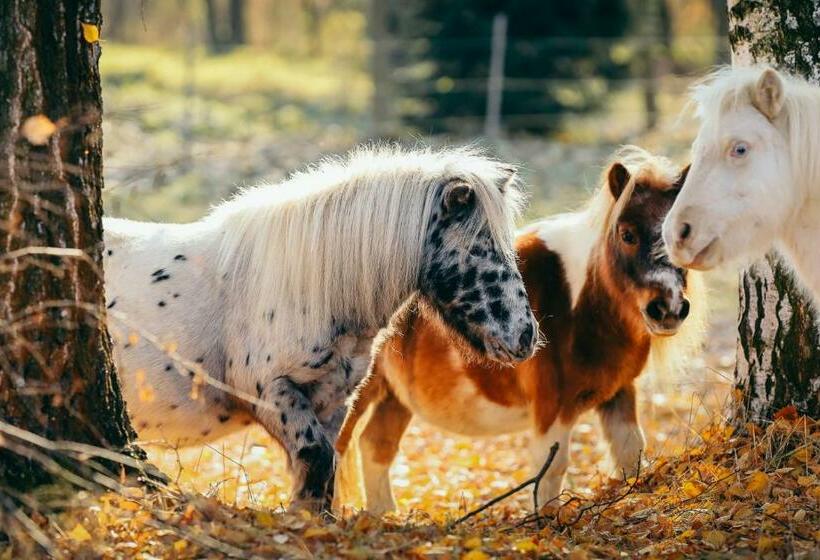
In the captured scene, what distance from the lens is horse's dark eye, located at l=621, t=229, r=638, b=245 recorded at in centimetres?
552

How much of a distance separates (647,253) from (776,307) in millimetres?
712

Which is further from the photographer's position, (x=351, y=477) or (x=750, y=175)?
(x=351, y=477)

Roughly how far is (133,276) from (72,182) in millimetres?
1195

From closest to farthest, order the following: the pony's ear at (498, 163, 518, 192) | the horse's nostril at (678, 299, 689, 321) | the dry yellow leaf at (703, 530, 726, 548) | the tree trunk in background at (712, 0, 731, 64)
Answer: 1. the dry yellow leaf at (703, 530, 726, 548)
2. the pony's ear at (498, 163, 518, 192)
3. the horse's nostril at (678, 299, 689, 321)
4. the tree trunk in background at (712, 0, 731, 64)

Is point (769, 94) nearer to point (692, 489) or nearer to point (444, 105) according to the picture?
point (692, 489)

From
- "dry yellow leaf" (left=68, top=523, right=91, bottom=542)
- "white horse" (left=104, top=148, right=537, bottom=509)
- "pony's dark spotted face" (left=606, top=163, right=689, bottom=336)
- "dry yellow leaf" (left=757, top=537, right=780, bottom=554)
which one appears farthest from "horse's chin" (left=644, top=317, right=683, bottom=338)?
"dry yellow leaf" (left=68, top=523, right=91, bottom=542)

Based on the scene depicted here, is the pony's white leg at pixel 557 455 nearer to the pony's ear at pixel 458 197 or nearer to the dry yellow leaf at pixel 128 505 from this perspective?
the pony's ear at pixel 458 197

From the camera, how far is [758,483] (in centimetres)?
471

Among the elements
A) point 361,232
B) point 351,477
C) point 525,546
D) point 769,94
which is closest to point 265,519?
point 525,546

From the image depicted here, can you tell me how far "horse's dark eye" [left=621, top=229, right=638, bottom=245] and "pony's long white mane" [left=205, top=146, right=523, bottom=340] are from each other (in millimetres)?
993

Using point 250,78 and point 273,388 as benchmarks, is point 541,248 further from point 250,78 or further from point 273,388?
point 250,78

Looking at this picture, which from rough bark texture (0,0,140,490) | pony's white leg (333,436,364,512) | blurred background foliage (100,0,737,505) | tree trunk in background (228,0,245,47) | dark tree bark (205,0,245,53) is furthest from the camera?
tree trunk in background (228,0,245,47)

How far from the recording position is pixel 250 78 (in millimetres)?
27109

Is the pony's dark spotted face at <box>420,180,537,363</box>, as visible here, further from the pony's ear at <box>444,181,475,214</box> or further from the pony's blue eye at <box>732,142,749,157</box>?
the pony's blue eye at <box>732,142,749,157</box>
